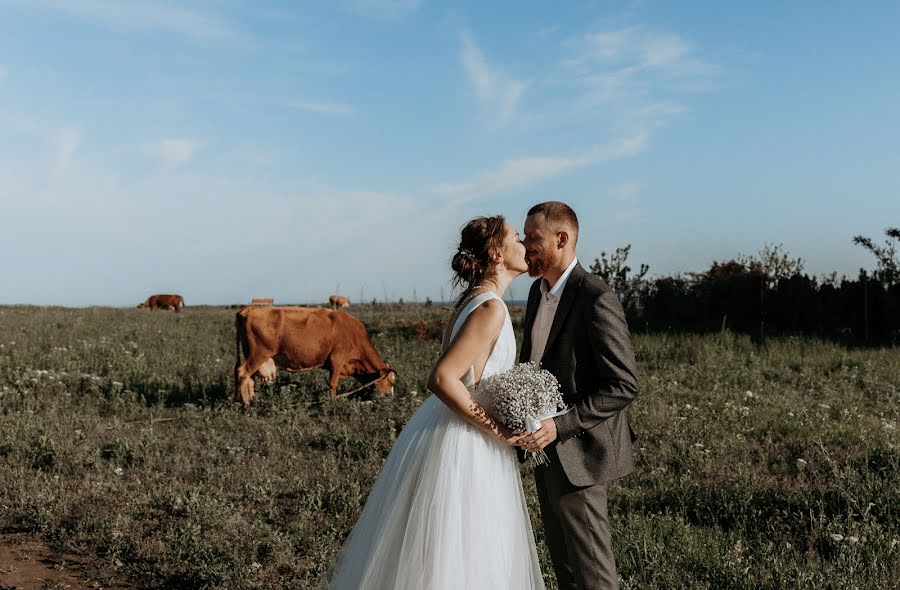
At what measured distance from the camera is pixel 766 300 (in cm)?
2261

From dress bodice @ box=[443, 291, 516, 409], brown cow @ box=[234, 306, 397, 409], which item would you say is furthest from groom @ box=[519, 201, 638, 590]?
brown cow @ box=[234, 306, 397, 409]

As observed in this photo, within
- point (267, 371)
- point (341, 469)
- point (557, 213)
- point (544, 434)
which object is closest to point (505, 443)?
point (544, 434)

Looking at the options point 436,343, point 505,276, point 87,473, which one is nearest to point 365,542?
point 505,276

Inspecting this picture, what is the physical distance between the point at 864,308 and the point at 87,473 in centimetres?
2025

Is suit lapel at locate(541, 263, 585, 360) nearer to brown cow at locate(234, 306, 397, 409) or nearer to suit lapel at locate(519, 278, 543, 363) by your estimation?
suit lapel at locate(519, 278, 543, 363)

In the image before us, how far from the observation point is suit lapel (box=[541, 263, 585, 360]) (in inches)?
153

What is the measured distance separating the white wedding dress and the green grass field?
1.80 m

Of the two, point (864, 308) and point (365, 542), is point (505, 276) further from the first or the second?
point (864, 308)

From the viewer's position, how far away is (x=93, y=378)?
44.4 feet

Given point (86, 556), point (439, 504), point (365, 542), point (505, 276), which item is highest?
point (505, 276)

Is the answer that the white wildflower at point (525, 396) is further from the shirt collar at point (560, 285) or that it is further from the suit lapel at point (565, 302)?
the shirt collar at point (560, 285)

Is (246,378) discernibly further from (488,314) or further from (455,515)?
(488,314)

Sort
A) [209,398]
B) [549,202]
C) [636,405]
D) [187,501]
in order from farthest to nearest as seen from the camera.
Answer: [209,398]
[636,405]
[187,501]
[549,202]

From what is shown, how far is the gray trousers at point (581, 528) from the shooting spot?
12.3 feet
